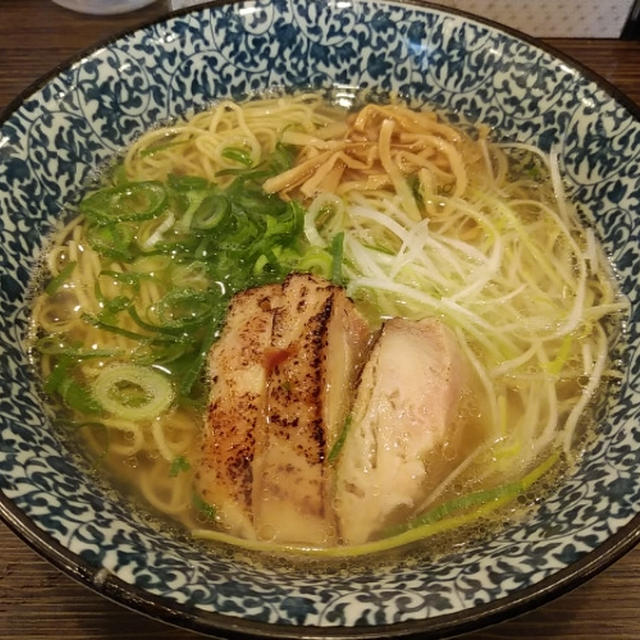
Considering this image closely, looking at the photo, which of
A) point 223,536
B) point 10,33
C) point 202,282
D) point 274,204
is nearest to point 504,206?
point 274,204

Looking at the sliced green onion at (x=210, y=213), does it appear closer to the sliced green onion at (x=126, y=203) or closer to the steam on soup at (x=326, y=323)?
the steam on soup at (x=326, y=323)

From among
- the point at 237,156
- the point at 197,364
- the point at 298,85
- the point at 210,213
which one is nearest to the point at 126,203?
the point at 210,213

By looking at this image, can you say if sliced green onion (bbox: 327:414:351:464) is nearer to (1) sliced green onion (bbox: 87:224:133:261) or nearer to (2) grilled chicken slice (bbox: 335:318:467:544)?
(2) grilled chicken slice (bbox: 335:318:467:544)

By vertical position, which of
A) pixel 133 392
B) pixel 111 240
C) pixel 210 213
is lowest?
pixel 133 392

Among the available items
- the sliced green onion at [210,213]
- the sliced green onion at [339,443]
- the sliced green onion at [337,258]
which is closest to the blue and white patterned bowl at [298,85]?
the sliced green onion at [339,443]

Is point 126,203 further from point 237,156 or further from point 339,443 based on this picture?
point 339,443

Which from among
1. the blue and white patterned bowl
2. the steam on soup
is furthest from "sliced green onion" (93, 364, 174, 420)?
the blue and white patterned bowl

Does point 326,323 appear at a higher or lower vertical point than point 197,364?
higher
